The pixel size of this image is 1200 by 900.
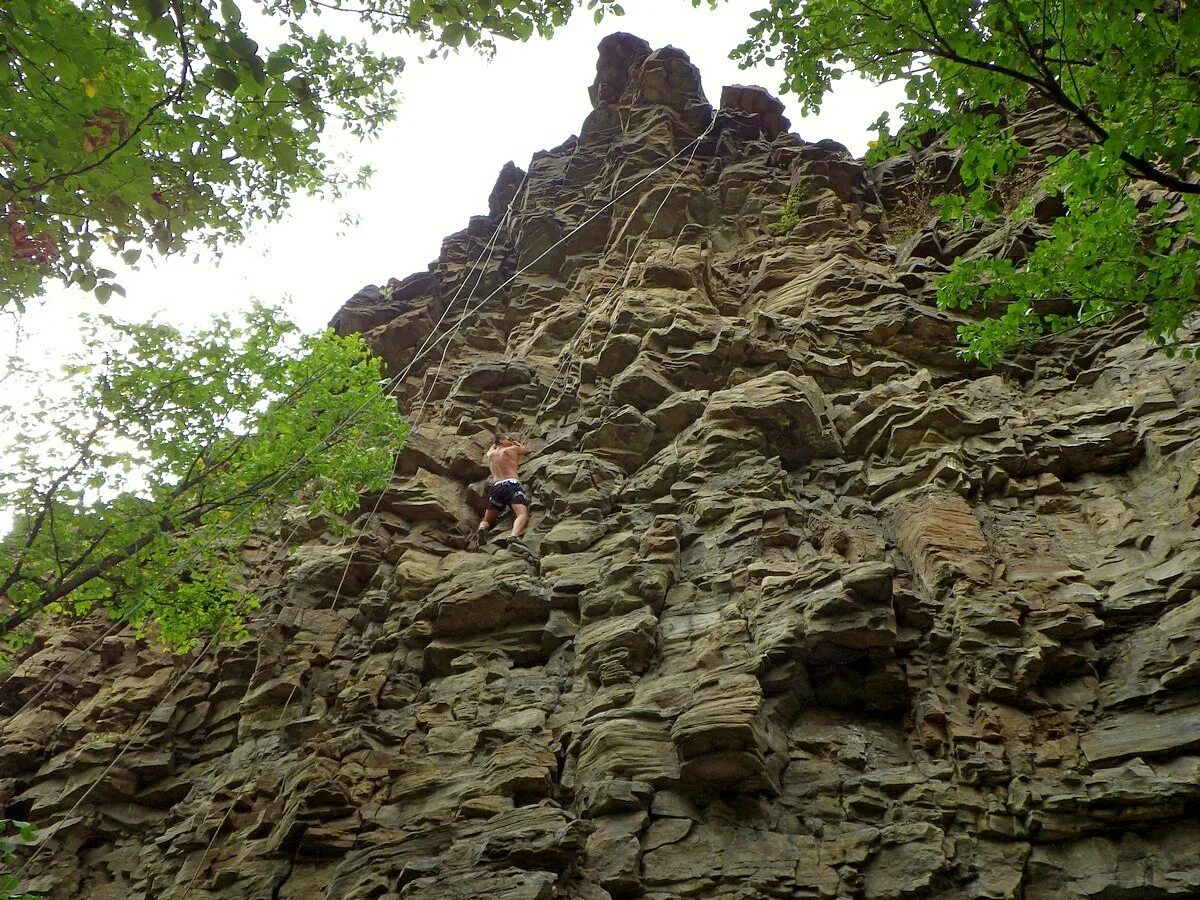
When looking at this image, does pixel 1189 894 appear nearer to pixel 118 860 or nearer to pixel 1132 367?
pixel 1132 367

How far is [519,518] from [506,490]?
666 mm

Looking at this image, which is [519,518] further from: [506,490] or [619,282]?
[619,282]

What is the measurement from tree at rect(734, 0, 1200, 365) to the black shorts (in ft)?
23.4

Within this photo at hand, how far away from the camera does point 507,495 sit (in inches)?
550

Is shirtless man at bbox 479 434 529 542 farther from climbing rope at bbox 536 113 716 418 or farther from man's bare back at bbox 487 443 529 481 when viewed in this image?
climbing rope at bbox 536 113 716 418

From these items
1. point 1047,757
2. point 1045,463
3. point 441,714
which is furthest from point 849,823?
point 1045,463

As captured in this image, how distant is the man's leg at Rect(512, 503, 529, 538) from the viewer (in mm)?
13305

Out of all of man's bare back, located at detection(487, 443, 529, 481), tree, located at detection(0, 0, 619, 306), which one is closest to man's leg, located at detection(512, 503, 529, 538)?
man's bare back, located at detection(487, 443, 529, 481)

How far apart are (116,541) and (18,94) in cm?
566

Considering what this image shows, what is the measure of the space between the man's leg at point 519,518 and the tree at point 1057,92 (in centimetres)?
709

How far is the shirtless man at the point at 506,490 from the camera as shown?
13680 mm

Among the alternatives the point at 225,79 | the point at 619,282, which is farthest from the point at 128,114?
the point at 619,282

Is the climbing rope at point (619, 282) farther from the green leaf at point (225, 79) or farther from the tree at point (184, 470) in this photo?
the green leaf at point (225, 79)

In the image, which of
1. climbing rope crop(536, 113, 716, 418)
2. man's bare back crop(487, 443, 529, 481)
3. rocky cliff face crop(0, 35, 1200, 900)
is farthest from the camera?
climbing rope crop(536, 113, 716, 418)
